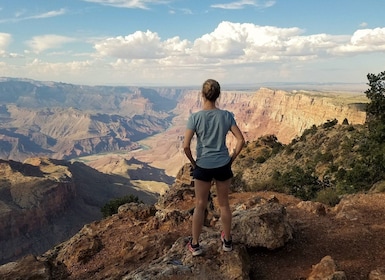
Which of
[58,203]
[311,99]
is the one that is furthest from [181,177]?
[311,99]

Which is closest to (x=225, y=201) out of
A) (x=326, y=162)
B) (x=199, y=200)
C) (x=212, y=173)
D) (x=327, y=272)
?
(x=199, y=200)

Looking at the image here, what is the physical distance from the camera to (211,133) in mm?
6730

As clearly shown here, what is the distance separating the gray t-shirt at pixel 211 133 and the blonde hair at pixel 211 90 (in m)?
0.26

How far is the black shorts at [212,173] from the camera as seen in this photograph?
265 inches

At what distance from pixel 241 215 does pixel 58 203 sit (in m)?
105

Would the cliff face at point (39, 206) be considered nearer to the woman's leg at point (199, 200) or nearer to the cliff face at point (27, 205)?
the cliff face at point (27, 205)

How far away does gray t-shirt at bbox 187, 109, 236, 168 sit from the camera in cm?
671

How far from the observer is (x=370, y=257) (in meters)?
8.05

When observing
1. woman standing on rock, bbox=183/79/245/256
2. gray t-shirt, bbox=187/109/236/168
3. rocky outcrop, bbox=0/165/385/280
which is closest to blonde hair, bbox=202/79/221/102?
woman standing on rock, bbox=183/79/245/256

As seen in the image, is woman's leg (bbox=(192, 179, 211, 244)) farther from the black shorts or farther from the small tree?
the small tree

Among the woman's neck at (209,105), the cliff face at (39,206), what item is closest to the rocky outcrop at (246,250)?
the woman's neck at (209,105)

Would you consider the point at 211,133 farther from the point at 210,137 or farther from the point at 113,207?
the point at 113,207

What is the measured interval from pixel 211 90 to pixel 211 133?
804mm

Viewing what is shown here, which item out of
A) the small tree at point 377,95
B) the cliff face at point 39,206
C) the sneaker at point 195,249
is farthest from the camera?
the cliff face at point 39,206
